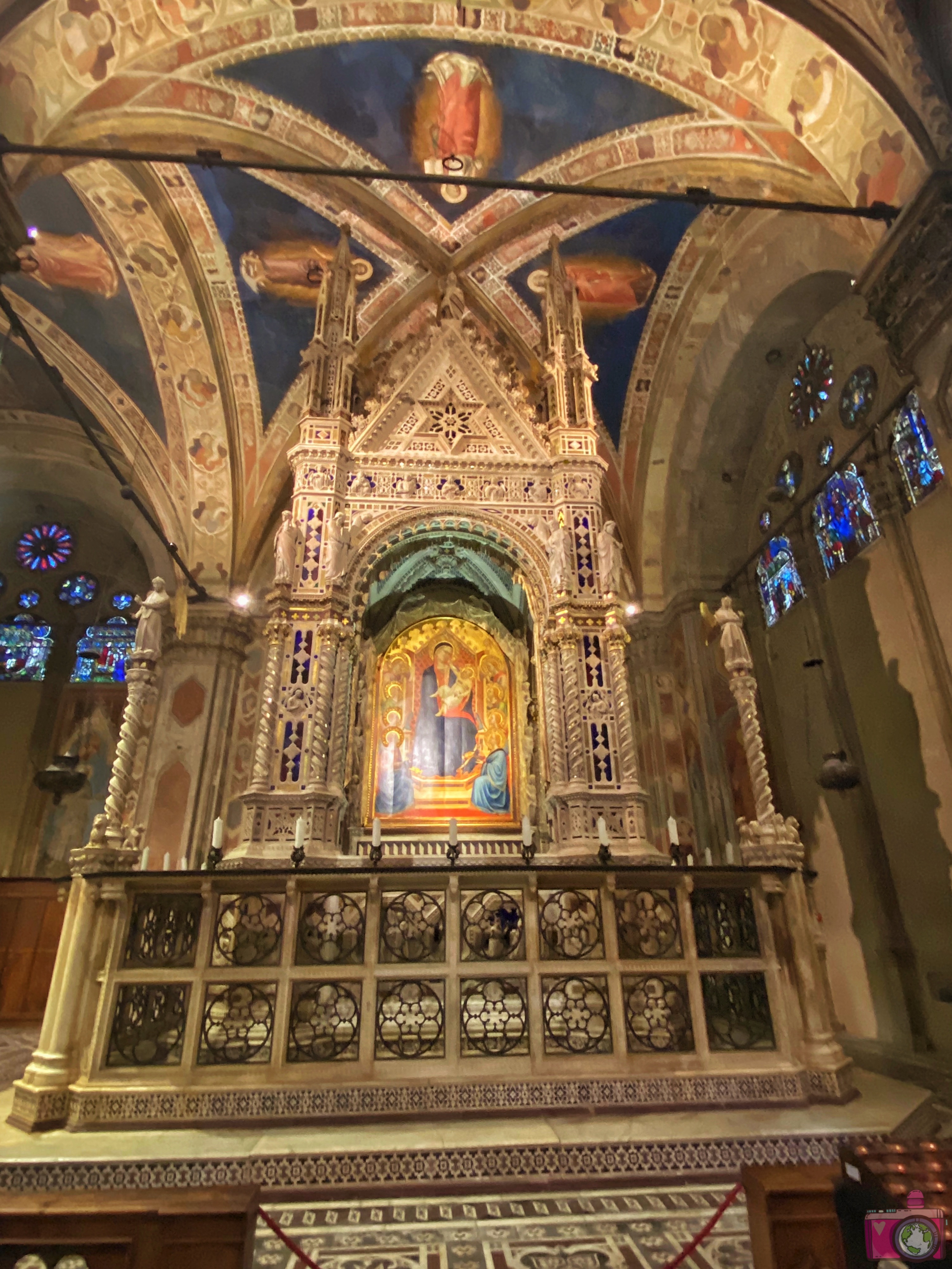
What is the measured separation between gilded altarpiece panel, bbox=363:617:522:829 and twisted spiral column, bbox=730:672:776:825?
13.7 feet

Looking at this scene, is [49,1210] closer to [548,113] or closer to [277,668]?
[277,668]

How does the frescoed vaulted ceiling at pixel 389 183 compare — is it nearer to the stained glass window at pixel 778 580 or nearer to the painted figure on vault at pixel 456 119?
the painted figure on vault at pixel 456 119

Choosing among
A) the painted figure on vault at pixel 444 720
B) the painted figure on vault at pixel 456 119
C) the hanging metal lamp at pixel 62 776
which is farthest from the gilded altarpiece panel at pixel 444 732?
the painted figure on vault at pixel 456 119

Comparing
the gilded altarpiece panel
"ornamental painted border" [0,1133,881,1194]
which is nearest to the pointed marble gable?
the gilded altarpiece panel

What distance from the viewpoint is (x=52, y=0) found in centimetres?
668

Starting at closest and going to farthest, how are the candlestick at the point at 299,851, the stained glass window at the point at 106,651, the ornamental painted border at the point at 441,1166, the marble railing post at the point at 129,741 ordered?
the ornamental painted border at the point at 441,1166 < the candlestick at the point at 299,851 < the marble railing post at the point at 129,741 < the stained glass window at the point at 106,651

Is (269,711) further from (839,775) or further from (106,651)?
(106,651)

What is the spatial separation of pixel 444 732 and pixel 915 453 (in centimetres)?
735

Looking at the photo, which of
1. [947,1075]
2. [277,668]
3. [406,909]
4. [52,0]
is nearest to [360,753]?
[277,668]

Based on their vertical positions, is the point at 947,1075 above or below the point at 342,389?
below

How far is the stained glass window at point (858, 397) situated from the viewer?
10227 millimetres

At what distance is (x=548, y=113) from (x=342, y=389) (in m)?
4.82

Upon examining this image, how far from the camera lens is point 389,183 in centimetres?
1082

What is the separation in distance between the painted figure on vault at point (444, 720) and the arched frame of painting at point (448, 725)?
13 millimetres
